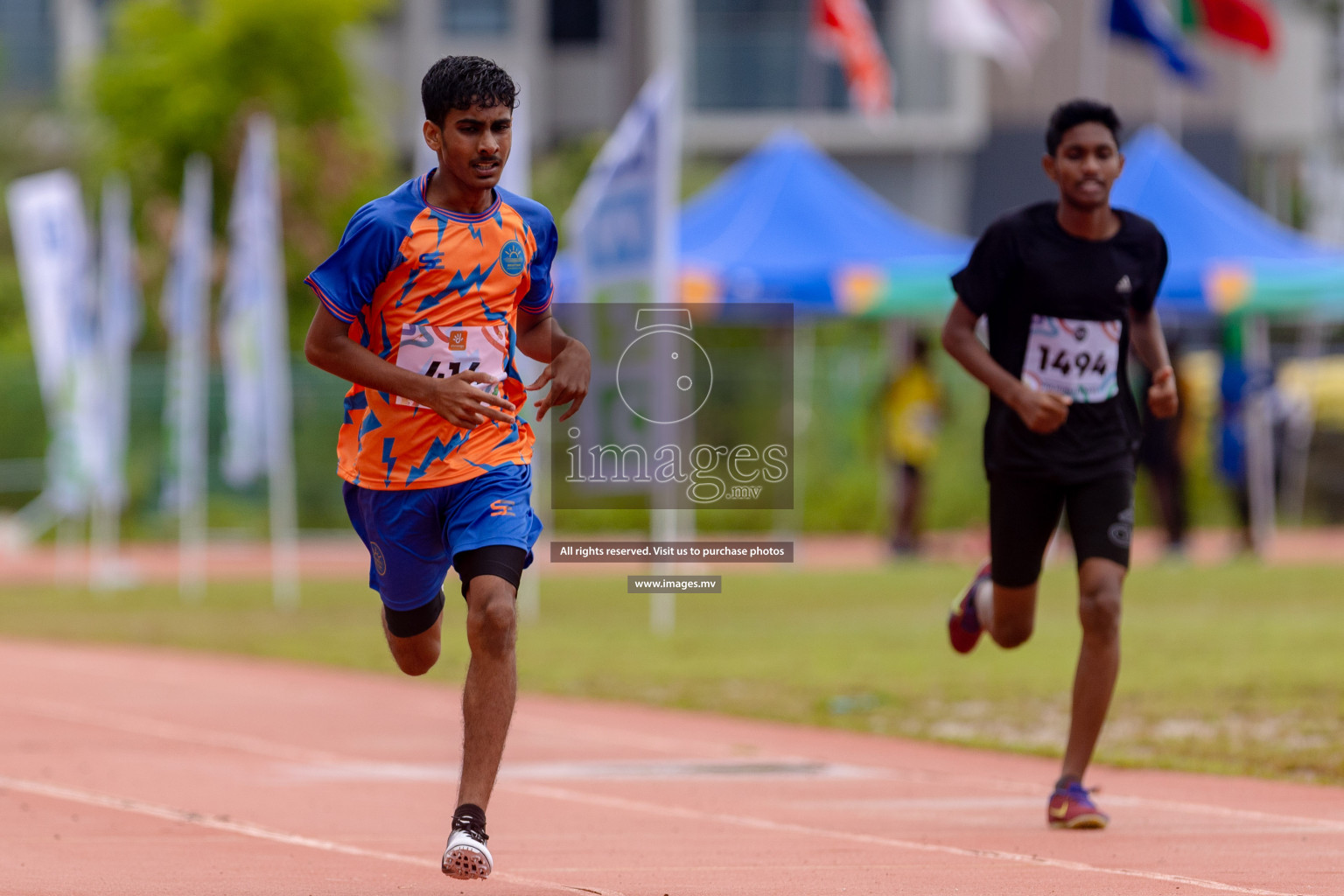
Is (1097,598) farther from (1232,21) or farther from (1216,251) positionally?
(1232,21)

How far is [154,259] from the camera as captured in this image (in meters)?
33.2

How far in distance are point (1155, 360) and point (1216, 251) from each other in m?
15.2

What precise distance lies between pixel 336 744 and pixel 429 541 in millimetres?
4017

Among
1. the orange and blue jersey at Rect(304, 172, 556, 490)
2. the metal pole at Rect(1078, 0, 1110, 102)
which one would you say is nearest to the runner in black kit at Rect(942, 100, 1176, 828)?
the orange and blue jersey at Rect(304, 172, 556, 490)

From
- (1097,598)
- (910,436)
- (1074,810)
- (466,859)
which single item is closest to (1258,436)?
(910,436)

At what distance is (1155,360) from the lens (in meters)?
7.52

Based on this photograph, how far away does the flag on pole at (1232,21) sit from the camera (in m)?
24.7

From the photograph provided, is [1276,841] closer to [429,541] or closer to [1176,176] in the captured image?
[429,541]

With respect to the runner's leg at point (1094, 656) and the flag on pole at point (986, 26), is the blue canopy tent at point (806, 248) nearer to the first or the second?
the flag on pole at point (986, 26)

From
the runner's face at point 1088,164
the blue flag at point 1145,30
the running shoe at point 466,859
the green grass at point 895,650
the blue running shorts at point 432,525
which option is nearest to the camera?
the running shoe at point 466,859

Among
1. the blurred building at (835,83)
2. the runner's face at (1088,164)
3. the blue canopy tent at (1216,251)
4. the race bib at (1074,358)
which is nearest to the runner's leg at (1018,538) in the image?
the race bib at (1074,358)

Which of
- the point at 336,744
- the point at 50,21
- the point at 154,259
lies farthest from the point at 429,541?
the point at 50,21

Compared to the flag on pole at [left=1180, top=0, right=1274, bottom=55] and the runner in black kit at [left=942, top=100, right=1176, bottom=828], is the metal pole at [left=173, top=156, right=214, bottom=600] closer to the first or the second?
the flag on pole at [left=1180, top=0, right=1274, bottom=55]

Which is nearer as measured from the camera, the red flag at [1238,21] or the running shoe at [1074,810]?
the running shoe at [1074,810]
